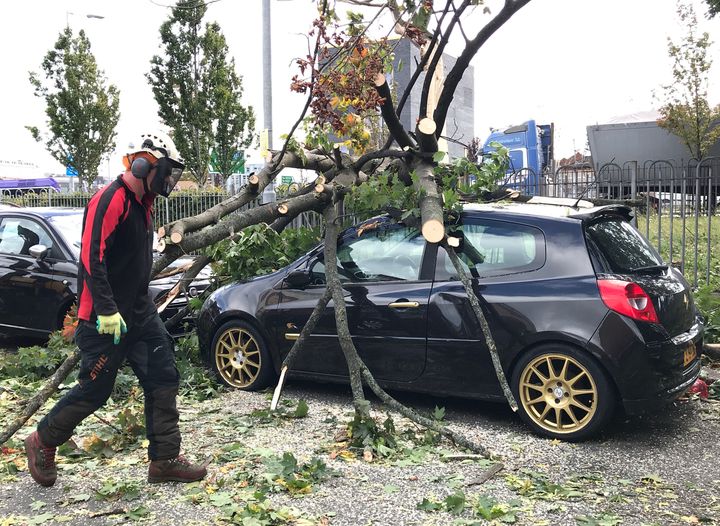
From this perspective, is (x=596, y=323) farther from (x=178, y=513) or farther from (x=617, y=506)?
A: (x=178, y=513)

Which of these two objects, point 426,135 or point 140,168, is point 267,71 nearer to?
point 426,135

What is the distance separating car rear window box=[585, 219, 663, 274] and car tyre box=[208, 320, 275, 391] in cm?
278

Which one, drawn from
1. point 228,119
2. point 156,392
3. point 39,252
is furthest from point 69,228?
point 228,119

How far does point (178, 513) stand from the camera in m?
3.67

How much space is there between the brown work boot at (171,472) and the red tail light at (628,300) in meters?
2.77

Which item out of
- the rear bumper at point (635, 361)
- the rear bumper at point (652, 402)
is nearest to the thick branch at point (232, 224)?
the rear bumper at point (635, 361)

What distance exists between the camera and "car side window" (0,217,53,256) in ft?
26.2

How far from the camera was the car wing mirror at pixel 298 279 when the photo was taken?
5.75 metres

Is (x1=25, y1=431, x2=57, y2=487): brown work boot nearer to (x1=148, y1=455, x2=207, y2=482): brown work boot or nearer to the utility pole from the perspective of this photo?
(x1=148, y1=455, x2=207, y2=482): brown work boot

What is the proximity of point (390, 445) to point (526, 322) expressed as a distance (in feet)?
4.02

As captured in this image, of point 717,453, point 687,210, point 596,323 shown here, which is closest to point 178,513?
point 596,323

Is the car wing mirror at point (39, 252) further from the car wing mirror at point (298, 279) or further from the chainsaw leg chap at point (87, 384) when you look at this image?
the chainsaw leg chap at point (87, 384)


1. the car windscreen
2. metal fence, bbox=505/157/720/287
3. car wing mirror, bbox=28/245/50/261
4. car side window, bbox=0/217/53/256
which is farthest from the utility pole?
car wing mirror, bbox=28/245/50/261

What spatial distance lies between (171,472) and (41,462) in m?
0.74
